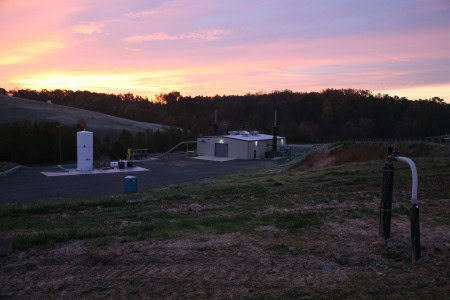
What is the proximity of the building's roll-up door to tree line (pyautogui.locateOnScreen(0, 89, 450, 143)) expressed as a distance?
2771 centimetres

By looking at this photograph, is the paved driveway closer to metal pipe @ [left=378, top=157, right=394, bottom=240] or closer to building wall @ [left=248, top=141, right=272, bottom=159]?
building wall @ [left=248, top=141, right=272, bottom=159]

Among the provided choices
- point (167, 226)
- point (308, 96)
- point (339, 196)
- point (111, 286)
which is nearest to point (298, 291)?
point (111, 286)

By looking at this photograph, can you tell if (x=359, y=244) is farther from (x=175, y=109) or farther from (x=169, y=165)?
(x=175, y=109)

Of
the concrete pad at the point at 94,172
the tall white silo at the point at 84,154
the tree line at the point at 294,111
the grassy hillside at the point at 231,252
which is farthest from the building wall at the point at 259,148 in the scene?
the grassy hillside at the point at 231,252

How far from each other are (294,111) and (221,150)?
209 feet

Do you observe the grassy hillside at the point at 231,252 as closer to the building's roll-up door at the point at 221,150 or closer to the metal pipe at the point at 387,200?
the metal pipe at the point at 387,200

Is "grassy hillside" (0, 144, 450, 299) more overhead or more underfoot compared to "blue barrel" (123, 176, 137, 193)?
more overhead

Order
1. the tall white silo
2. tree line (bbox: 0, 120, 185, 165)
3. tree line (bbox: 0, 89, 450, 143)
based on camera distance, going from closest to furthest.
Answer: the tall white silo
tree line (bbox: 0, 120, 185, 165)
tree line (bbox: 0, 89, 450, 143)

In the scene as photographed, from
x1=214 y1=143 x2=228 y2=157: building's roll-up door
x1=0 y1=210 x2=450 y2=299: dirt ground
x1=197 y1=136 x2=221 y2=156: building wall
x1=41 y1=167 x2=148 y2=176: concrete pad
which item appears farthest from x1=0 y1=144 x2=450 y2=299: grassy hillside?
x1=197 y1=136 x2=221 y2=156: building wall

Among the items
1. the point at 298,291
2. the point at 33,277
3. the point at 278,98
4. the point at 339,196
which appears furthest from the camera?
the point at 278,98

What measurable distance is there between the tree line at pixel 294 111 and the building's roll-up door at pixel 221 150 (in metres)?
27.7

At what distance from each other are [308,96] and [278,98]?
9810mm

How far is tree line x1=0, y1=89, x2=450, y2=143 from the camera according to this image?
82562 mm

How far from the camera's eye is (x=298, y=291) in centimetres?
443
